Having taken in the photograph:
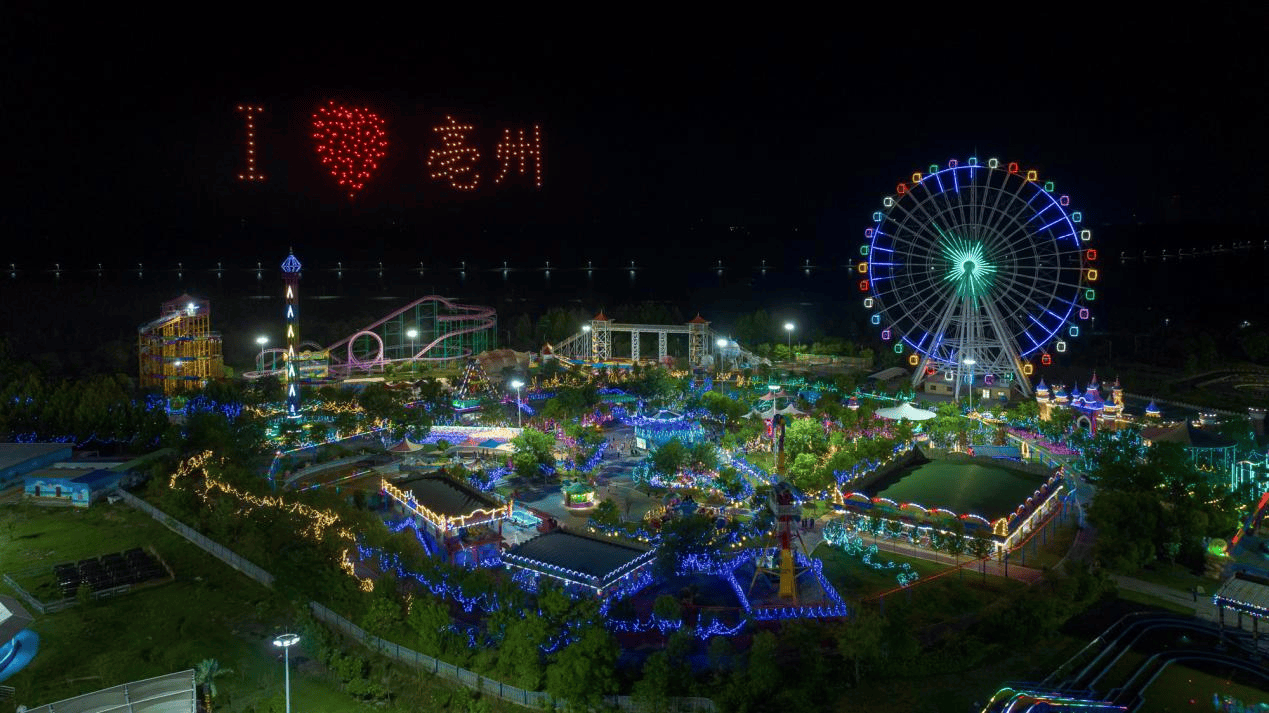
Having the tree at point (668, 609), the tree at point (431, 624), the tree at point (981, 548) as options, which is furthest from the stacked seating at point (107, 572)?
the tree at point (981, 548)

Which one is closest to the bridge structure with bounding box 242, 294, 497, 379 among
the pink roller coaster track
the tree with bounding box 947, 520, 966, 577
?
the pink roller coaster track

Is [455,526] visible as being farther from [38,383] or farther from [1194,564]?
[38,383]

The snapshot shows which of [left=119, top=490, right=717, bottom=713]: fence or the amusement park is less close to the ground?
the amusement park

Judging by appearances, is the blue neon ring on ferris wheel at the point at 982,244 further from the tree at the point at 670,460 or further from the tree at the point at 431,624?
the tree at the point at 431,624

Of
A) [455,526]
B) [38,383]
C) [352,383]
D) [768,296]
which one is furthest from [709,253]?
[455,526]

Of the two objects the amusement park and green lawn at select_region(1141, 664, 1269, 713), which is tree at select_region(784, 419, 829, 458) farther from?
green lawn at select_region(1141, 664, 1269, 713)

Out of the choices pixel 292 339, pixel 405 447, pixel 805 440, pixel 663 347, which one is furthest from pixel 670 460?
pixel 663 347
